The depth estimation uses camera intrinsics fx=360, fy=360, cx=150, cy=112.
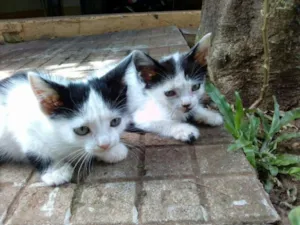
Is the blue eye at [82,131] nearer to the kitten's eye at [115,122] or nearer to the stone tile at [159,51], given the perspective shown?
the kitten's eye at [115,122]

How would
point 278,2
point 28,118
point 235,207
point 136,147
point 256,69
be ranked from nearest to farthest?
point 235,207
point 28,118
point 136,147
point 278,2
point 256,69

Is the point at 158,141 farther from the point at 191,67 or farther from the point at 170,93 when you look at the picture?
the point at 191,67

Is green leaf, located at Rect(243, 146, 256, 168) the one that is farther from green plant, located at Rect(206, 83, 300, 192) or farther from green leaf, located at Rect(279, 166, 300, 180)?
green leaf, located at Rect(279, 166, 300, 180)

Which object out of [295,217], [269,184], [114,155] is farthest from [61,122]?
[269,184]

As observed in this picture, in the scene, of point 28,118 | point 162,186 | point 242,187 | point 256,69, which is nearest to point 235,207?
point 242,187

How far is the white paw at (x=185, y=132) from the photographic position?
2371mm

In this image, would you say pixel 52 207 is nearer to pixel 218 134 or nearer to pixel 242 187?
pixel 242 187

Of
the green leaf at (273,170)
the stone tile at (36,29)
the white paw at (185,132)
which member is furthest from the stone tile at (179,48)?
the stone tile at (36,29)

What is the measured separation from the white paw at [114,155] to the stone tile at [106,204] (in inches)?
8.5

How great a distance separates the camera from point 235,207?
5.58 ft

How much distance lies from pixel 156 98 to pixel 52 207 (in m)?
1.04

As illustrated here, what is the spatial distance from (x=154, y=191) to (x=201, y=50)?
1.06 m

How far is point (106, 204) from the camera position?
1.79 m

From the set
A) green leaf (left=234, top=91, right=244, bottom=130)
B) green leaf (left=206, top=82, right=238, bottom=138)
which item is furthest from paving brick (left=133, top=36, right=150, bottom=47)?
green leaf (left=234, top=91, right=244, bottom=130)
